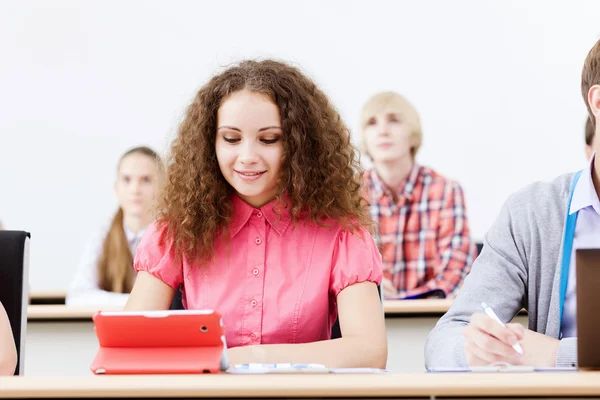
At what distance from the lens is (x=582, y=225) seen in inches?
62.6

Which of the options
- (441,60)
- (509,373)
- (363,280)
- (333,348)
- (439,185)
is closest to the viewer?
(509,373)

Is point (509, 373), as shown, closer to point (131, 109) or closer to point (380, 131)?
point (380, 131)

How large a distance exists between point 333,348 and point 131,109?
307 cm

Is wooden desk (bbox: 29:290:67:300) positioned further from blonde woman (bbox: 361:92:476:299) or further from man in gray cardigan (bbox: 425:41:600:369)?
man in gray cardigan (bbox: 425:41:600:369)

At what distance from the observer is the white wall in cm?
418

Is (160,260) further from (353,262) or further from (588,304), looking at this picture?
(588,304)

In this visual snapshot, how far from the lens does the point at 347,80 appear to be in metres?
4.26

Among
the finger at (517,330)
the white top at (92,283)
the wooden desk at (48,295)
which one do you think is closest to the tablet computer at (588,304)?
the finger at (517,330)

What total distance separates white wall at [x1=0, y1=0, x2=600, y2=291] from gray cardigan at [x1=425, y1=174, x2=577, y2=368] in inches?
98.8

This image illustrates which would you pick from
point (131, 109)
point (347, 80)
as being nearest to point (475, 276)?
point (347, 80)

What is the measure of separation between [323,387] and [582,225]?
79cm

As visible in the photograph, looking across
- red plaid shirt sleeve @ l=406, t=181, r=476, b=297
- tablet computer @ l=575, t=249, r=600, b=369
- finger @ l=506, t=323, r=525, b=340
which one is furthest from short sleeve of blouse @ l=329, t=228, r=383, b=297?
red plaid shirt sleeve @ l=406, t=181, r=476, b=297

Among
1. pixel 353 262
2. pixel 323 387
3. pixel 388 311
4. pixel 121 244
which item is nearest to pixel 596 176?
pixel 353 262

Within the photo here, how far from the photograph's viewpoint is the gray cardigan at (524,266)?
1.57 metres
